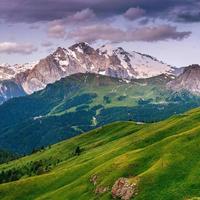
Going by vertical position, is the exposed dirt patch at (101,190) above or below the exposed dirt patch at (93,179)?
below

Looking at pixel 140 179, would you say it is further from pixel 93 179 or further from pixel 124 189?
pixel 93 179

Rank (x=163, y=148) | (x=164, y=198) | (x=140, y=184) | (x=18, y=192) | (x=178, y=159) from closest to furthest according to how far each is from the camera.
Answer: (x=164, y=198) → (x=140, y=184) → (x=178, y=159) → (x=163, y=148) → (x=18, y=192)

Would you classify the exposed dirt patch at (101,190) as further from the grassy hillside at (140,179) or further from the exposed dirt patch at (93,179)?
the exposed dirt patch at (93,179)

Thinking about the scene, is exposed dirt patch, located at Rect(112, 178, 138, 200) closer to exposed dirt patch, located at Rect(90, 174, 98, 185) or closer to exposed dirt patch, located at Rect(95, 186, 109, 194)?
exposed dirt patch, located at Rect(95, 186, 109, 194)

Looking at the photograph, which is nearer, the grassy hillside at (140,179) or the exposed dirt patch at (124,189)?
the grassy hillside at (140,179)

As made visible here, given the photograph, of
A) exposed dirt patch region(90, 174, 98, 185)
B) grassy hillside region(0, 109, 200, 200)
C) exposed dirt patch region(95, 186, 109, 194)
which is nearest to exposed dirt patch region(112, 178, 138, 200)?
grassy hillside region(0, 109, 200, 200)

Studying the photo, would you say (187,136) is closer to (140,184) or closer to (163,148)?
(163,148)

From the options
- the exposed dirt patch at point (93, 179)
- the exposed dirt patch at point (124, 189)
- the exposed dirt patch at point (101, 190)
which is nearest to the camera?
the exposed dirt patch at point (124, 189)

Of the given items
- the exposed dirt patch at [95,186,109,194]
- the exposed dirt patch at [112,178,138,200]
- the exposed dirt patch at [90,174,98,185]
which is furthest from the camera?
the exposed dirt patch at [90,174,98,185]

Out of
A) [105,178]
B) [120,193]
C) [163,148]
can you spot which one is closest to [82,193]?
[105,178]

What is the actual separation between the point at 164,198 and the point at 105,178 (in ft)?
105

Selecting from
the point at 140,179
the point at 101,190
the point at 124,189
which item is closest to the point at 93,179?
the point at 101,190

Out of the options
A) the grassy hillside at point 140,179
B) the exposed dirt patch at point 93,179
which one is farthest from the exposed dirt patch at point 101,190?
the exposed dirt patch at point 93,179

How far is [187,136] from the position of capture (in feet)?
577
